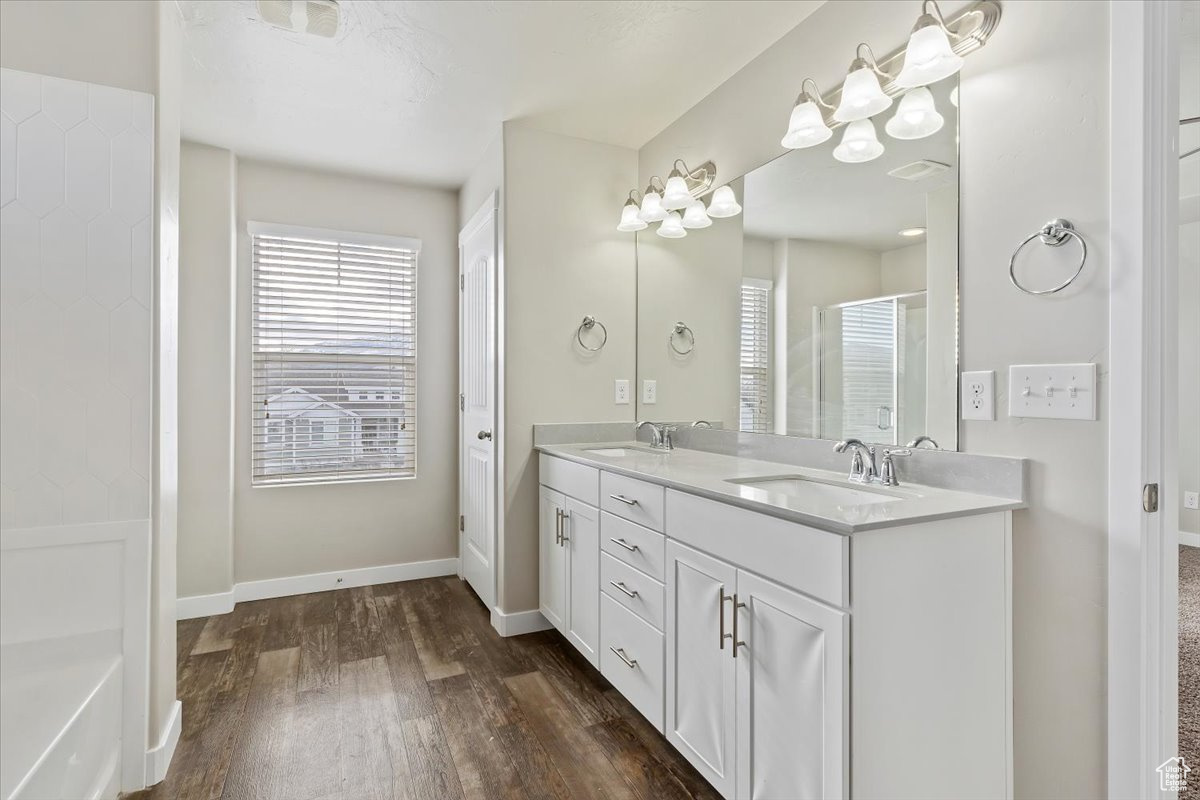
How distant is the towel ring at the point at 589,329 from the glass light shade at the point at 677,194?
0.64 metres

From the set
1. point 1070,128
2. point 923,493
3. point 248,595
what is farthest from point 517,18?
point 248,595

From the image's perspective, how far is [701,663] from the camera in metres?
1.60

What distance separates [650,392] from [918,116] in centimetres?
165

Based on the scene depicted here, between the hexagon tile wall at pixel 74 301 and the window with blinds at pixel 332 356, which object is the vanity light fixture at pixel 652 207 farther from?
the hexagon tile wall at pixel 74 301

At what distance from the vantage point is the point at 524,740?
6.30ft

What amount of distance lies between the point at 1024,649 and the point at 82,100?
2.84m

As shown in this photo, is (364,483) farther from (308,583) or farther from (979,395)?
(979,395)

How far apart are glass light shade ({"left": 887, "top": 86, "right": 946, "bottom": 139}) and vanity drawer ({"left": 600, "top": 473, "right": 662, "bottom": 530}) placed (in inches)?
48.3

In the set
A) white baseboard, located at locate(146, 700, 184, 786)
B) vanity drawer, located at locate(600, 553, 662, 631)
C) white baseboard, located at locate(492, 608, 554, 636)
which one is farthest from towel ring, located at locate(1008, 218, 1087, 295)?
white baseboard, located at locate(146, 700, 184, 786)

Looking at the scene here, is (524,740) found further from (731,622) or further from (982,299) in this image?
(982,299)

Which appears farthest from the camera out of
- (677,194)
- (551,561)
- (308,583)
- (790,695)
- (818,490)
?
(308,583)

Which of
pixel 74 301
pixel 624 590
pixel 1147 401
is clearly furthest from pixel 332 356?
pixel 1147 401

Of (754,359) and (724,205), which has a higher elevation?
(724,205)

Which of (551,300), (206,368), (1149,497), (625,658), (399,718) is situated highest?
(551,300)
